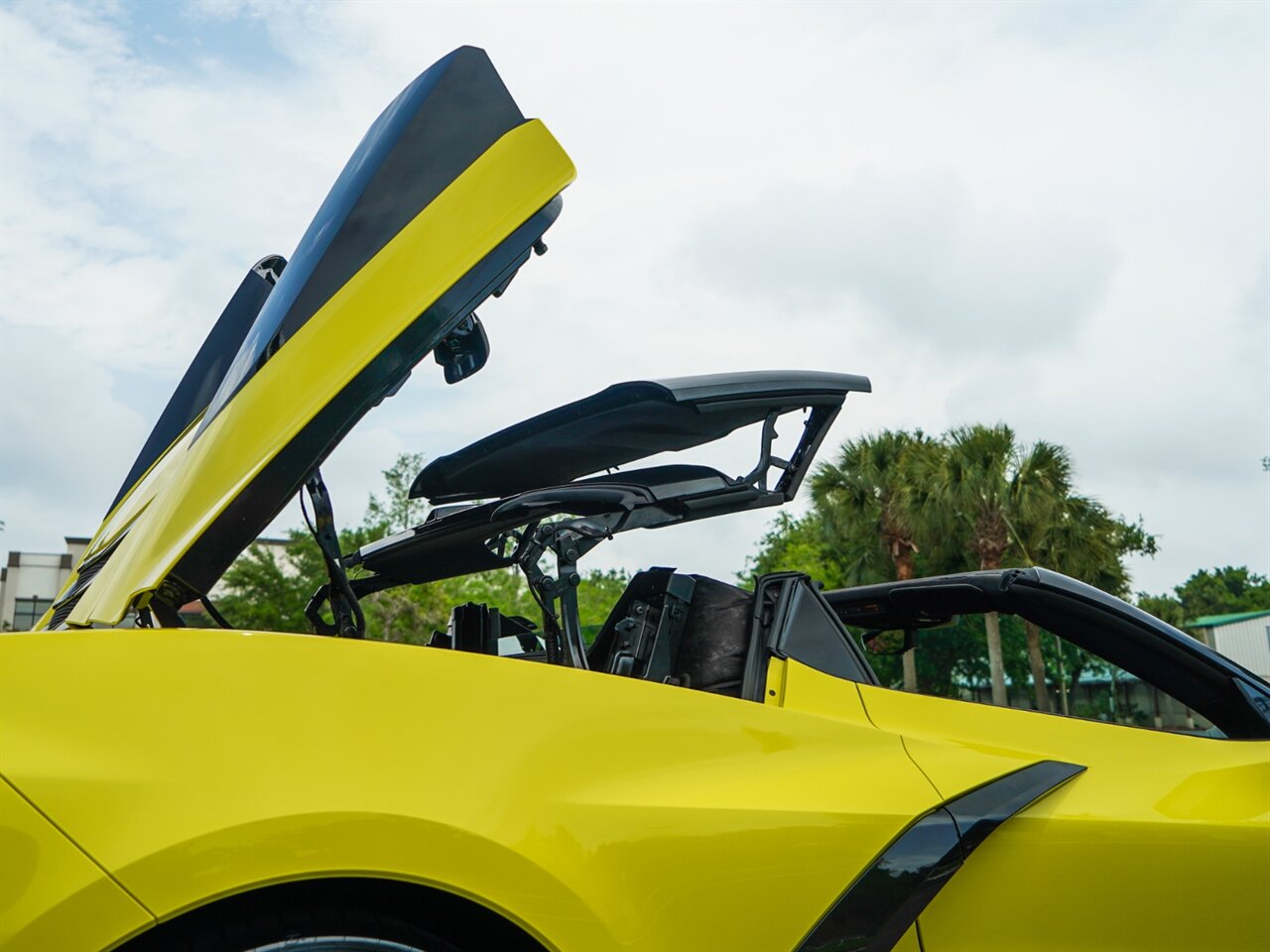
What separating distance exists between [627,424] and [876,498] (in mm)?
22332

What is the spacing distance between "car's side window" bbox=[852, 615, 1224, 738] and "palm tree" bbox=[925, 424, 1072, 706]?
16.8 metres

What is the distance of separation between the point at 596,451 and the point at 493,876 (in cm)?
100

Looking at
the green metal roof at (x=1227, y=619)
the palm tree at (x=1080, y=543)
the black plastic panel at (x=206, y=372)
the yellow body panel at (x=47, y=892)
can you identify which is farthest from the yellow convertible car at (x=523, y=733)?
the palm tree at (x=1080, y=543)

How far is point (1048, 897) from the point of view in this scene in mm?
2057

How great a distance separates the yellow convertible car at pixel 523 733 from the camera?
5.04 ft

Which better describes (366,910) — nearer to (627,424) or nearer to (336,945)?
(336,945)

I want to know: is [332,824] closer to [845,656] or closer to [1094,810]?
[845,656]

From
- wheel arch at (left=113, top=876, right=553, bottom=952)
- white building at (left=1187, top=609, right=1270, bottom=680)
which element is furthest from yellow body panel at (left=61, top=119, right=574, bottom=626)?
white building at (left=1187, top=609, right=1270, bottom=680)

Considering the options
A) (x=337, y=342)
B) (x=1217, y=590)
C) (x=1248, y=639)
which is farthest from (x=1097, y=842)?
(x=1217, y=590)

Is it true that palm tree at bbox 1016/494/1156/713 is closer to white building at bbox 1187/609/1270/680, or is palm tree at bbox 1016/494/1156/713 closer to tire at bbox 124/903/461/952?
white building at bbox 1187/609/1270/680

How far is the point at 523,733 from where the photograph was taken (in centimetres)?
173

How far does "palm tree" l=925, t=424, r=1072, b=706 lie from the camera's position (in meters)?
19.5

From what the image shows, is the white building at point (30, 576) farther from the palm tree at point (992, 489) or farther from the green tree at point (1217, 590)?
the green tree at point (1217, 590)

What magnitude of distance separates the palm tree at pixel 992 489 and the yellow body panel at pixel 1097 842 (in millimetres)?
17738
